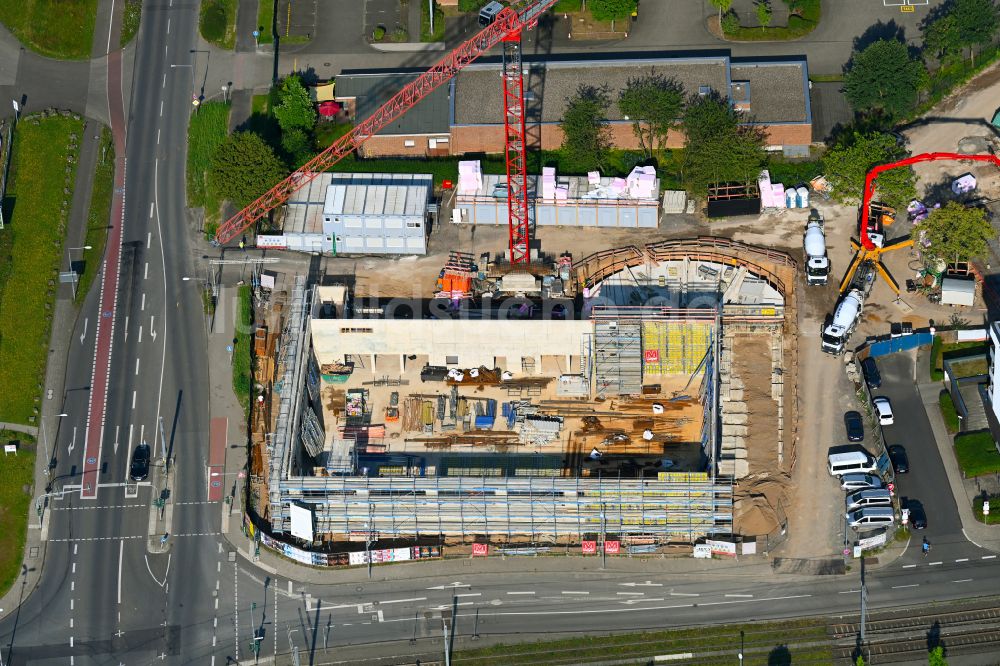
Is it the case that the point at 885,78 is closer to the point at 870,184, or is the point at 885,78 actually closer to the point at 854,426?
the point at 870,184

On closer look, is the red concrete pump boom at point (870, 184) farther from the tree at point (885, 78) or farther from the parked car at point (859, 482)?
the parked car at point (859, 482)

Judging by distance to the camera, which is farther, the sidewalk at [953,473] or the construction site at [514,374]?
the construction site at [514,374]

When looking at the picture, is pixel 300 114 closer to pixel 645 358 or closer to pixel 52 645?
pixel 645 358

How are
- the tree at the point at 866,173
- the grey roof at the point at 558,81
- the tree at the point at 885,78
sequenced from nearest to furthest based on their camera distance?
1. the tree at the point at 866,173
2. the tree at the point at 885,78
3. the grey roof at the point at 558,81

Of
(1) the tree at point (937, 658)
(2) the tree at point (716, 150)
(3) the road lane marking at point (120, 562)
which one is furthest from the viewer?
(2) the tree at point (716, 150)

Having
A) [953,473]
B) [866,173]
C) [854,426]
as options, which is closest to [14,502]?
[854,426]

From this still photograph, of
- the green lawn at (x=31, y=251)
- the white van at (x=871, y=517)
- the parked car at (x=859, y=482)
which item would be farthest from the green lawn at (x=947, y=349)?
the green lawn at (x=31, y=251)
